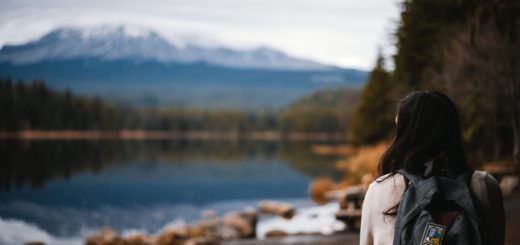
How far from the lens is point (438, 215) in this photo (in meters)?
2.41

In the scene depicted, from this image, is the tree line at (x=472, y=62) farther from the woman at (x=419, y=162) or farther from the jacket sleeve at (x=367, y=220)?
the jacket sleeve at (x=367, y=220)

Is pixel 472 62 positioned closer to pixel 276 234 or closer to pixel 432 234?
pixel 276 234

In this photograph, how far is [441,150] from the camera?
2543 mm

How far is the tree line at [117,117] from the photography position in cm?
6184

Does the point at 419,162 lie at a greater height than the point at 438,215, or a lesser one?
greater

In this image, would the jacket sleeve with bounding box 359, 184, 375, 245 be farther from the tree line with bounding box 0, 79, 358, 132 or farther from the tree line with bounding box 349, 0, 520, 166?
the tree line with bounding box 0, 79, 358, 132

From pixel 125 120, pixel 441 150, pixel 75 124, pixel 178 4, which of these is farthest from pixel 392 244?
pixel 125 120

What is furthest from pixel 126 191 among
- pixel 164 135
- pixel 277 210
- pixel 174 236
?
pixel 164 135

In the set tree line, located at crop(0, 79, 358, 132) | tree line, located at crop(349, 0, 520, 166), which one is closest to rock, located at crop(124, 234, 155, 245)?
tree line, located at crop(349, 0, 520, 166)

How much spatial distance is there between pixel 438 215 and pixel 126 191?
29.2m

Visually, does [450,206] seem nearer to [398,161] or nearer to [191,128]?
[398,161]

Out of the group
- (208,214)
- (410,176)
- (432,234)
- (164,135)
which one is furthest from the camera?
(164,135)

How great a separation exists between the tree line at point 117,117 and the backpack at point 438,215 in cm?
3085

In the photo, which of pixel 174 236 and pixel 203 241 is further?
pixel 174 236
